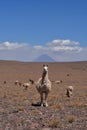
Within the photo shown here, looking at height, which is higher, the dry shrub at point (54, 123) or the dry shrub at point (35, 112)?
the dry shrub at point (54, 123)

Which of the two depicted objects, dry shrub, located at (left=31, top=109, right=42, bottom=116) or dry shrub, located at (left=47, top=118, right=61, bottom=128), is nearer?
dry shrub, located at (left=47, top=118, right=61, bottom=128)

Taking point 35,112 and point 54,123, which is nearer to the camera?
point 54,123

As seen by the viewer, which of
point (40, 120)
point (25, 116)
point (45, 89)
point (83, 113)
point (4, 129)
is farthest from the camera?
point (45, 89)

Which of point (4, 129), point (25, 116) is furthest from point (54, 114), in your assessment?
point (4, 129)

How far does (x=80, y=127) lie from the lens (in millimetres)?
14016

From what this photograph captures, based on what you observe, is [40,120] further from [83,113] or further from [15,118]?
[83,113]

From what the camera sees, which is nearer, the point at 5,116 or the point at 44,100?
the point at 5,116

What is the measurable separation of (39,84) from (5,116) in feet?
13.4

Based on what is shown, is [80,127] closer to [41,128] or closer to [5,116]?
[41,128]

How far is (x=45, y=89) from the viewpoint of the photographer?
20062 millimetres

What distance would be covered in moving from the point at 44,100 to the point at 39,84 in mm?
1220

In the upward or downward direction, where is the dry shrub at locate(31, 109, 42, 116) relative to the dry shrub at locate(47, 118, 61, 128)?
downward

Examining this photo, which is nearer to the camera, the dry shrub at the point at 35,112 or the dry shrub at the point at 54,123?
the dry shrub at the point at 54,123

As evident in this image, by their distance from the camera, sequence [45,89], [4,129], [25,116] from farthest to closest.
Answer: [45,89], [25,116], [4,129]
